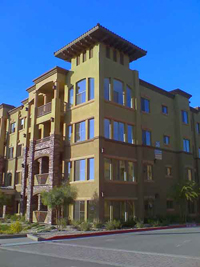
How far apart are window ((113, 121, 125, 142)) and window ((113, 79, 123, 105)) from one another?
219 centimetres

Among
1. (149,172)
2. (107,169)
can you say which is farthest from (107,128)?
(149,172)

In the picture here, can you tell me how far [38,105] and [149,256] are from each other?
26434 mm

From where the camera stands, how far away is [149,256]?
11.3 metres

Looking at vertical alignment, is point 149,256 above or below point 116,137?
below

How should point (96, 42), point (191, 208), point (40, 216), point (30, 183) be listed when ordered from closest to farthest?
point (96, 42)
point (40, 216)
point (30, 183)
point (191, 208)

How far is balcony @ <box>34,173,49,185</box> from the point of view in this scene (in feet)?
94.3

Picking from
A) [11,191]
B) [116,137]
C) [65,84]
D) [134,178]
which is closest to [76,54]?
[65,84]

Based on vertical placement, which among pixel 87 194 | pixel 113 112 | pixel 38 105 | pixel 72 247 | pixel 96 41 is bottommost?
pixel 72 247

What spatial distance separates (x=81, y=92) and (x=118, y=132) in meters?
5.40

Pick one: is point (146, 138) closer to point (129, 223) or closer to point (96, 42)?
point (129, 223)

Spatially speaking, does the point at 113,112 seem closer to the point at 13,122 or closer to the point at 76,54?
the point at 76,54

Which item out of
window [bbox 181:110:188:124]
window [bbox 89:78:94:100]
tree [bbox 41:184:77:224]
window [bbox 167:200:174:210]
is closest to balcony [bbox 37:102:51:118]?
window [bbox 89:78:94:100]

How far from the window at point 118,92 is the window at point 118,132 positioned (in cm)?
219

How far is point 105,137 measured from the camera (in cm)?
2569
